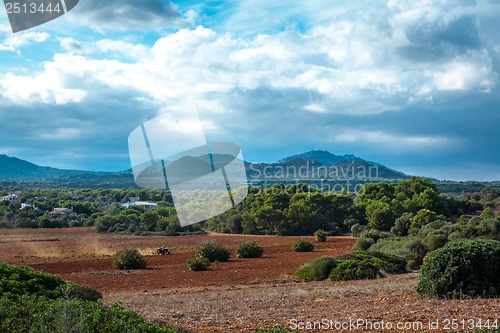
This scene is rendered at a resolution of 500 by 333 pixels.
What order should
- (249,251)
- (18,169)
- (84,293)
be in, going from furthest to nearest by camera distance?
(18,169), (249,251), (84,293)

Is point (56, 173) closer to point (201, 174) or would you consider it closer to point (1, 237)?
point (1, 237)

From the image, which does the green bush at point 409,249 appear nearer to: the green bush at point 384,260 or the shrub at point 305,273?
the green bush at point 384,260

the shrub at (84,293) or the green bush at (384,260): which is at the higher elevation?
the shrub at (84,293)

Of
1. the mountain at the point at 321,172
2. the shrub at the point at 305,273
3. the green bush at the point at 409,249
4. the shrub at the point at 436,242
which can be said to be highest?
the mountain at the point at 321,172

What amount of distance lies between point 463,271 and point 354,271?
7.30 meters

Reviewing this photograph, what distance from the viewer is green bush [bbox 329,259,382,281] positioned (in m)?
17.5

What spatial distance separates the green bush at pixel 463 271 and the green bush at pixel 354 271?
6646 mm

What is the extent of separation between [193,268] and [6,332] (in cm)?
1856

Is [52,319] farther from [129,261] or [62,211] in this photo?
[62,211]

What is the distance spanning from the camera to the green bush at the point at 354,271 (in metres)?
17.5

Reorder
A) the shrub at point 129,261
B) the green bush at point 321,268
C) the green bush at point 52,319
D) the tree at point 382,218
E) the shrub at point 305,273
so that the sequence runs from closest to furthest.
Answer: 1. the green bush at point 52,319
2. the green bush at point 321,268
3. the shrub at point 305,273
4. the shrub at point 129,261
5. the tree at point 382,218

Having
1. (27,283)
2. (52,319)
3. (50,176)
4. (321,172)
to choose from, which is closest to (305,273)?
(27,283)

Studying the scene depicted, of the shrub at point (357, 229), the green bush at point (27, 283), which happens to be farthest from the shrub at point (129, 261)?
the shrub at point (357, 229)

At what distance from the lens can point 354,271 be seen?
17625 mm
